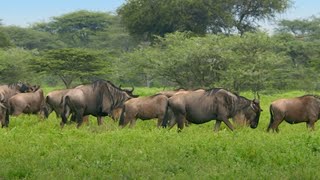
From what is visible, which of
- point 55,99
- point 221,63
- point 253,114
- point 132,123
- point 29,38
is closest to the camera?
point 132,123

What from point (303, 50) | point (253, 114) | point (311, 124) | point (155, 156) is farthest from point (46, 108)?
point (303, 50)

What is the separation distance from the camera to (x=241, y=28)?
41.7 m

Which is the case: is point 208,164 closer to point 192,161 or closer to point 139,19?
point 192,161

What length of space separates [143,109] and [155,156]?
5231 millimetres

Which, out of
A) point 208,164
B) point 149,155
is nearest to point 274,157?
point 208,164

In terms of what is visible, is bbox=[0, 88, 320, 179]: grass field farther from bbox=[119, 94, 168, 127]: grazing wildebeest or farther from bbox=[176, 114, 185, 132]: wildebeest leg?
bbox=[119, 94, 168, 127]: grazing wildebeest

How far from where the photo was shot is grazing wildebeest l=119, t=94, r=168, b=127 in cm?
1368

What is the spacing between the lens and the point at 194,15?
39562 mm

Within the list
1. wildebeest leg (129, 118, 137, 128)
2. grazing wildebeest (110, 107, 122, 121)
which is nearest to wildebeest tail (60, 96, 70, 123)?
grazing wildebeest (110, 107, 122, 121)

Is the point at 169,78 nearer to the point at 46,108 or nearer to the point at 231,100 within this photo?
the point at 46,108

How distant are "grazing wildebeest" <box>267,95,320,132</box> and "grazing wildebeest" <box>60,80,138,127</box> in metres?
4.26

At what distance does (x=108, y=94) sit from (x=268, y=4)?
29.2m

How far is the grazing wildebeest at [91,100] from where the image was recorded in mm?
14266

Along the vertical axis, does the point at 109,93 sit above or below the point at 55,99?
above
